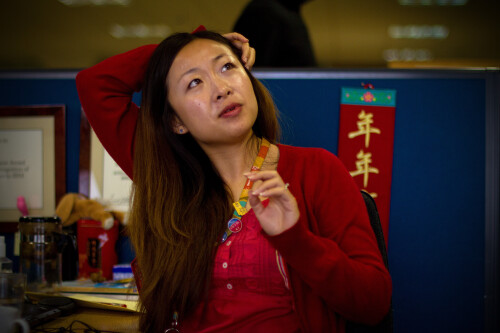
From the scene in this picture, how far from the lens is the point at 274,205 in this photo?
81 centimetres

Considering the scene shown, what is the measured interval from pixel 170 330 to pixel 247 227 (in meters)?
0.28

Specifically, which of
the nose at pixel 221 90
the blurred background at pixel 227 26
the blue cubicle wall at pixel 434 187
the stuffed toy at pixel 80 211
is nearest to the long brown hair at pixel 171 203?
the nose at pixel 221 90

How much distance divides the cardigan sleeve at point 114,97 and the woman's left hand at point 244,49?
22 centimetres

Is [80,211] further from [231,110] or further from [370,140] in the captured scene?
[370,140]

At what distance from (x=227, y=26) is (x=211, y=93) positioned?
3788mm

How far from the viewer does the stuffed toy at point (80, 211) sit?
1402 millimetres

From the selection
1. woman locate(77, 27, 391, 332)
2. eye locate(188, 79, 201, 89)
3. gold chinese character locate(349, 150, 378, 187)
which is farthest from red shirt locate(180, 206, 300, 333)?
gold chinese character locate(349, 150, 378, 187)

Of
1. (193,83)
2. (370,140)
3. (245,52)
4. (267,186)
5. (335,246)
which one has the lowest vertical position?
(335,246)

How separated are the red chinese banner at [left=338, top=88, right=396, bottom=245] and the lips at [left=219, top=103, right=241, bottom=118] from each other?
48cm

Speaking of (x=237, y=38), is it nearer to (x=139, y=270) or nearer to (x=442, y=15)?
(x=139, y=270)

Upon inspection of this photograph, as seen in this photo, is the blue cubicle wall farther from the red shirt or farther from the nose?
the red shirt

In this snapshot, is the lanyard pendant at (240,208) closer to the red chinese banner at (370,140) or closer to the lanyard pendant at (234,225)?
the lanyard pendant at (234,225)

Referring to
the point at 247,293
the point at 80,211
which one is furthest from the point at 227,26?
the point at 247,293

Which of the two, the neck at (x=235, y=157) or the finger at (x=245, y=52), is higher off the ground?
the finger at (x=245, y=52)
